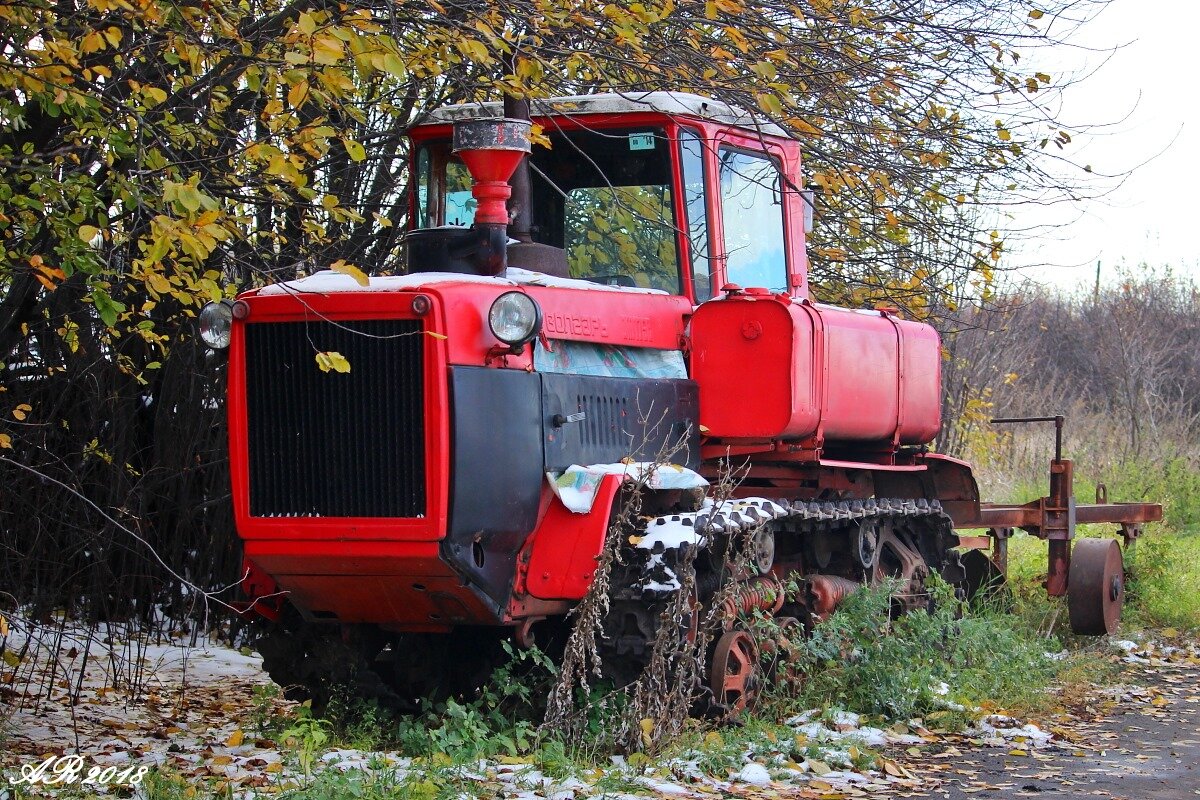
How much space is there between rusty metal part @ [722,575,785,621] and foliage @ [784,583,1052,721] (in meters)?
0.25

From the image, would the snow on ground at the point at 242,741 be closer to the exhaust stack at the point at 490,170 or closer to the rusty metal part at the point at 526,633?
the rusty metal part at the point at 526,633

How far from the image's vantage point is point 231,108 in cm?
966

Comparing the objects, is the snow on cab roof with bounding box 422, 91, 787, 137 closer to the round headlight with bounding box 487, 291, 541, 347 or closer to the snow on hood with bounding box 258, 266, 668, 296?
the snow on hood with bounding box 258, 266, 668, 296

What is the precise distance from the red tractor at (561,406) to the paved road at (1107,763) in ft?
3.85

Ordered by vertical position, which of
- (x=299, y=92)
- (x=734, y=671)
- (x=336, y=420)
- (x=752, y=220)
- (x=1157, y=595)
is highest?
(x=299, y=92)

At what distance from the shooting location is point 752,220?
8016 mm

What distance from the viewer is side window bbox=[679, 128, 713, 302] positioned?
7.52m

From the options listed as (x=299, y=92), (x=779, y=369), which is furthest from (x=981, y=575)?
(x=299, y=92)

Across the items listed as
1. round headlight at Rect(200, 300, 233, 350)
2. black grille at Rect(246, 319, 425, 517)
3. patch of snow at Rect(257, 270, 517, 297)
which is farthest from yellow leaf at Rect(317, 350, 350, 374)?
round headlight at Rect(200, 300, 233, 350)

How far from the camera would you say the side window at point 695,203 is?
24.7 ft

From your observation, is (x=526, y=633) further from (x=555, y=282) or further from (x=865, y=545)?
(x=865, y=545)

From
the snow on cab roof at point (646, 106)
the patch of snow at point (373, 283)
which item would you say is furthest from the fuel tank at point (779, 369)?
the patch of snow at point (373, 283)

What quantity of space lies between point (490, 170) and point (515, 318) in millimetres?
862

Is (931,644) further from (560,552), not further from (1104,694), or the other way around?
(560,552)
